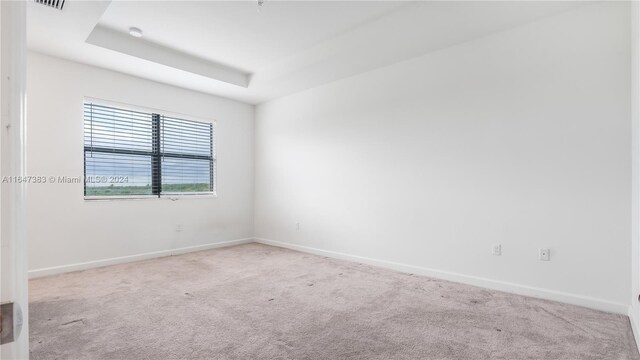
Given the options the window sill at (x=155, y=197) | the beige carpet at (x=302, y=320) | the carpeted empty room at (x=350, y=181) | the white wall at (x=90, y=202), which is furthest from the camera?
the window sill at (x=155, y=197)

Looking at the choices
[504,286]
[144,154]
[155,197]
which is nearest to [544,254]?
[504,286]

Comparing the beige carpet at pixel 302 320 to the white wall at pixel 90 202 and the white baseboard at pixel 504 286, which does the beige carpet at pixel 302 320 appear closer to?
the white baseboard at pixel 504 286

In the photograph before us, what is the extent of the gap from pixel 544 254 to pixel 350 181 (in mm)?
2295

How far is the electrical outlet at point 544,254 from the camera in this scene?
289 cm

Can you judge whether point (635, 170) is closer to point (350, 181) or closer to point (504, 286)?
point (504, 286)

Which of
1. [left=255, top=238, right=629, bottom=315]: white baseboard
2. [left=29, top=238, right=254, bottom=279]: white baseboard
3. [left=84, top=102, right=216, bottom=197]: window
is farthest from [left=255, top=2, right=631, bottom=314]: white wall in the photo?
[left=84, top=102, right=216, bottom=197]: window

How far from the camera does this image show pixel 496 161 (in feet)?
10.5

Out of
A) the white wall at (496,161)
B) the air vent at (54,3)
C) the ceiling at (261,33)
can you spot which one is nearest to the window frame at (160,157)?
the ceiling at (261,33)

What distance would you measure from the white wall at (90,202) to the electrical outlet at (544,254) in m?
4.31

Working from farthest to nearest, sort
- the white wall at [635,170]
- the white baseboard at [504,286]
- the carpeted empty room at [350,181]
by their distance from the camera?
the white baseboard at [504,286] → the carpeted empty room at [350,181] → the white wall at [635,170]

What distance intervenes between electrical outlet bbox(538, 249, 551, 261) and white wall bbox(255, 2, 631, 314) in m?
0.03

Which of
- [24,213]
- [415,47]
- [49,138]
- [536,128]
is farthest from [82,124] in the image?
[536,128]

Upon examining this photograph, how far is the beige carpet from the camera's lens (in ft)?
6.67

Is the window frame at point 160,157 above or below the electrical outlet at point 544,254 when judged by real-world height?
above
